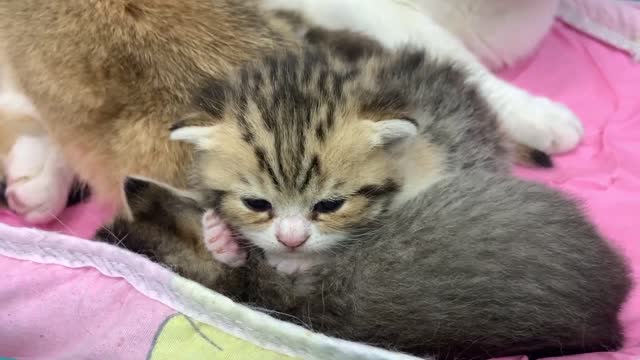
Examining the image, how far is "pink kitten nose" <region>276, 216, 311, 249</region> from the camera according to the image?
3.21ft

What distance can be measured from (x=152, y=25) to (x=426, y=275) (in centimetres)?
57

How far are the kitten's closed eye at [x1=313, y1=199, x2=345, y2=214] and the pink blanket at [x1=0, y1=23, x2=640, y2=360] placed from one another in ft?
0.78

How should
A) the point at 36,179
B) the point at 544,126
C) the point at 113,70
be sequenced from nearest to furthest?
1. the point at 113,70
2. the point at 36,179
3. the point at 544,126

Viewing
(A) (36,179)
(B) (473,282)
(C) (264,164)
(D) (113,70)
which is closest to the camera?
(B) (473,282)

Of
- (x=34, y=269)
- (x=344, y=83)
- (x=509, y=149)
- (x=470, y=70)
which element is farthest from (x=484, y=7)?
(x=34, y=269)

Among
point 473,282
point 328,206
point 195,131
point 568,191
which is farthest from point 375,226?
point 568,191

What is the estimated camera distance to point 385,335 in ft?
2.99

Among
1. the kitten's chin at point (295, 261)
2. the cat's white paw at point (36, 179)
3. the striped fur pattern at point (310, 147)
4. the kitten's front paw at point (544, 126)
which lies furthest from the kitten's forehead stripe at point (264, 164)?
the kitten's front paw at point (544, 126)

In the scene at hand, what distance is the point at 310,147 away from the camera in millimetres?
983

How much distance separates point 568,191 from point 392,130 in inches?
18.0

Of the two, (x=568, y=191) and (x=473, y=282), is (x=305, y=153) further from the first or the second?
(x=568, y=191)

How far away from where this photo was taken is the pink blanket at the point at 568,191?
0.99 metres

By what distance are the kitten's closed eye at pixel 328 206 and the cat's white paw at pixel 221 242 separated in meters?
0.13

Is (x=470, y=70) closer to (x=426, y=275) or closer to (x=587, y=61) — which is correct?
(x=587, y=61)
